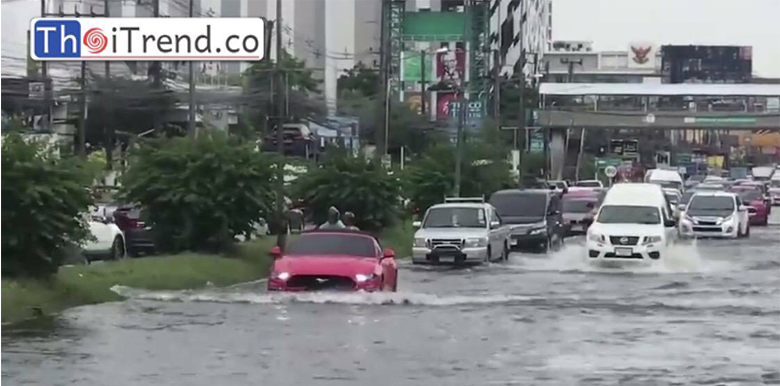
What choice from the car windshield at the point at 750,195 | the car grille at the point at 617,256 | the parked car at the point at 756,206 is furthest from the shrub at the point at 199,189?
the car windshield at the point at 750,195

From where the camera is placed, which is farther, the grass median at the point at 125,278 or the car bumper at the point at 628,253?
the car bumper at the point at 628,253

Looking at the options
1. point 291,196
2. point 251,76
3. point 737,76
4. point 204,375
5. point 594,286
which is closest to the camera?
point 204,375

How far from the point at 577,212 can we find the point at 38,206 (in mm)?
37114

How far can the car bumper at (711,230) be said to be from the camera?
52.2m

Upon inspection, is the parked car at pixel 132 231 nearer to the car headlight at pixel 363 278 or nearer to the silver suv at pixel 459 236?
the silver suv at pixel 459 236

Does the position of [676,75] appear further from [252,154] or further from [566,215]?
[252,154]

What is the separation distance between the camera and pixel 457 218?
3881 centimetres

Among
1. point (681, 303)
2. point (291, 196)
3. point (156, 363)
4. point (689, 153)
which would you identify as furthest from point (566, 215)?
point (689, 153)

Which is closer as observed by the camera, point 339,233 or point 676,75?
point 339,233

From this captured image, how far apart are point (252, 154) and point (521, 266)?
8993 mm

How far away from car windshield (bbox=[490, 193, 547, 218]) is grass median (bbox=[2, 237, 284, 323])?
37.5ft

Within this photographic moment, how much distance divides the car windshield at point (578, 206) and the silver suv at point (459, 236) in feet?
57.2

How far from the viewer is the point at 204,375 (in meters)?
15.2

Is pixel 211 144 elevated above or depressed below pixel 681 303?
above
